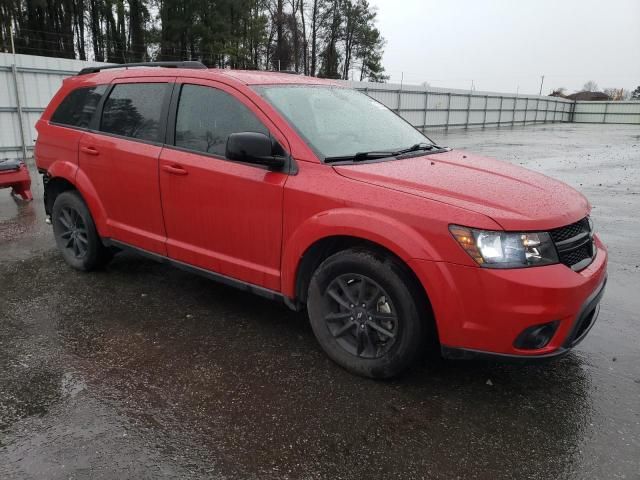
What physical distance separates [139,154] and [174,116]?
1.41ft

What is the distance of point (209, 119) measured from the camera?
12.6 ft

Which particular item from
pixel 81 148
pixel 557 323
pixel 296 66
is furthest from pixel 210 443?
pixel 296 66

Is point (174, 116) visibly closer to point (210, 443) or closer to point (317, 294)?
point (317, 294)

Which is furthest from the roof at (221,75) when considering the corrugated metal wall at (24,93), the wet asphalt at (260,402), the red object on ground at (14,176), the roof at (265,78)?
the corrugated metal wall at (24,93)

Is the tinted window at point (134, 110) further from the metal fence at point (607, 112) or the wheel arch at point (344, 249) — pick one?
the metal fence at point (607, 112)

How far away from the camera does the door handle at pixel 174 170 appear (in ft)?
12.6

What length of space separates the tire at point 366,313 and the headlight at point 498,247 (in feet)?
1.35

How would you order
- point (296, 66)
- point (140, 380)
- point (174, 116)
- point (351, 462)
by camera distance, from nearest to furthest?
point (351, 462) < point (140, 380) < point (174, 116) < point (296, 66)

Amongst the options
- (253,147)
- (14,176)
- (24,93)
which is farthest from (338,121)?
(24,93)

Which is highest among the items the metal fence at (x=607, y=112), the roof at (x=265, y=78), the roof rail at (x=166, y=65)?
the roof rail at (x=166, y=65)

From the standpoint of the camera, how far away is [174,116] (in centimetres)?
402

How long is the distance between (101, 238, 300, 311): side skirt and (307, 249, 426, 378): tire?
0.24m

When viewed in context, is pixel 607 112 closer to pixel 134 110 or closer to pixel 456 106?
pixel 456 106

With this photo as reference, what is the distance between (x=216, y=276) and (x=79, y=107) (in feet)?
7.52
